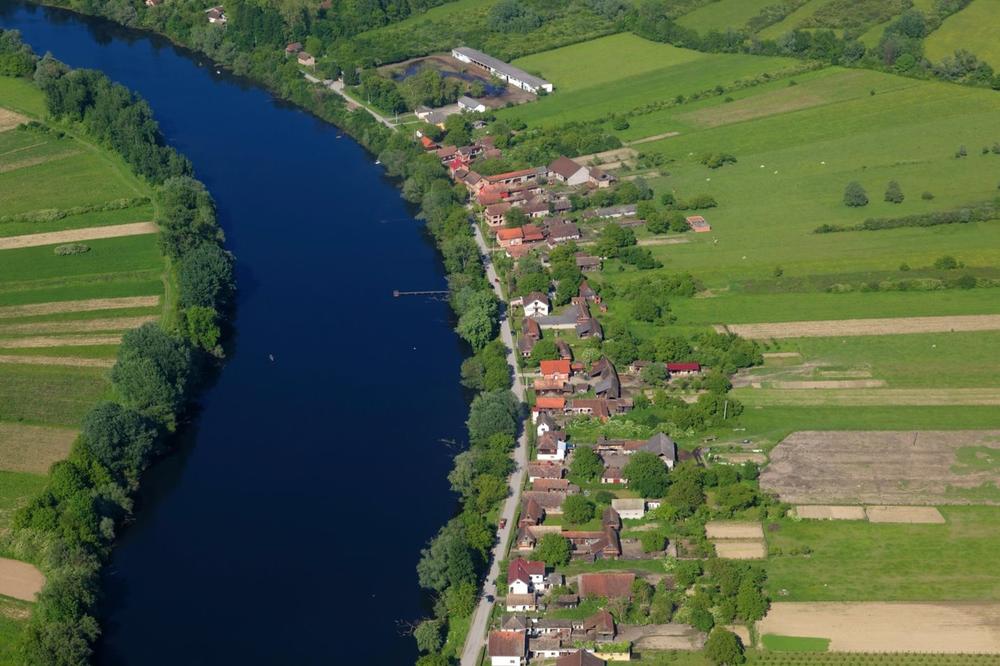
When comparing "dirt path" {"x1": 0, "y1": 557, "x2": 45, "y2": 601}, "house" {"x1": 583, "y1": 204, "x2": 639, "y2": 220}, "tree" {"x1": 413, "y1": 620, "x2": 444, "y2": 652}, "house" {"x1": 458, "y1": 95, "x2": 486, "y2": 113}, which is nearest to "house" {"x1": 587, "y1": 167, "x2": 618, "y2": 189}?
"house" {"x1": 583, "y1": 204, "x2": 639, "y2": 220}

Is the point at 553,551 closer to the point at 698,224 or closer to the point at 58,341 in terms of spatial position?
→ the point at 58,341

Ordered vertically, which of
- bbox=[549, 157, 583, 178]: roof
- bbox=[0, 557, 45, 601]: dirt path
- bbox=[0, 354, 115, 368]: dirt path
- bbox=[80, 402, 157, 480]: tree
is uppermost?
bbox=[80, 402, 157, 480]: tree

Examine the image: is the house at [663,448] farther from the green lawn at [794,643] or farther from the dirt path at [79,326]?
the dirt path at [79,326]

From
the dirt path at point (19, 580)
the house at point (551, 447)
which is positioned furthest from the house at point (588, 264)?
the dirt path at point (19, 580)

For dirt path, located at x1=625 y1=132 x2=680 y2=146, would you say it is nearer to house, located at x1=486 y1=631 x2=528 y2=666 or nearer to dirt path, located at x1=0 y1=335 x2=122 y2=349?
dirt path, located at x1=0 y1=335 x2=122 y2=349

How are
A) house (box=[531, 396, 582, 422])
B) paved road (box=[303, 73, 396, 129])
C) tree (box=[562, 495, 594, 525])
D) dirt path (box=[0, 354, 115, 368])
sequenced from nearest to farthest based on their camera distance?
1. tree (box=[562, 495, 594, 525])
2. house (box=[531, 396, 582, 422])
3. dirt path (box=[0, 354, 115, 368])
4. paved road (box=[303, 73, 396, 129])

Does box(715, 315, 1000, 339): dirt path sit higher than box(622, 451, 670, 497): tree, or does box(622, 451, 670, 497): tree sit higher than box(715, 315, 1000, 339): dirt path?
box(622, 451, 670, 497): tree

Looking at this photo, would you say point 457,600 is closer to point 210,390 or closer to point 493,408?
point 493,408

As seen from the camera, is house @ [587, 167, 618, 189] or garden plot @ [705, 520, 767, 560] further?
house @ [587, 167, 618, 189]

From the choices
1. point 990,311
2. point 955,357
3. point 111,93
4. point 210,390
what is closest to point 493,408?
point 210,390
